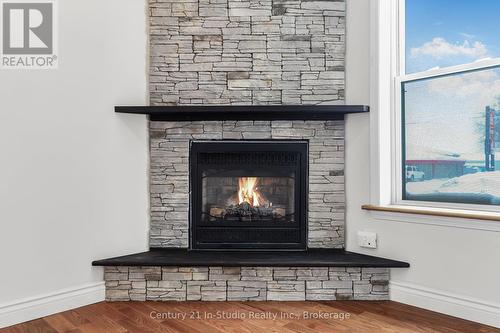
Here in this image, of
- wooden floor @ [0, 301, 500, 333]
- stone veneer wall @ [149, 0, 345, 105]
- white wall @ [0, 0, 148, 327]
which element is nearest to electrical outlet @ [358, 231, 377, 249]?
wooden floor @ [0, 301, 500, 333]

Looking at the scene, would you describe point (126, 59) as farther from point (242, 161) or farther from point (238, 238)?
point (238, 238)

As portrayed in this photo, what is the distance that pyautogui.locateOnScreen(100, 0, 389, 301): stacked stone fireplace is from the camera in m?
2.51

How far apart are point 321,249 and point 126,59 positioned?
1887 millimetres

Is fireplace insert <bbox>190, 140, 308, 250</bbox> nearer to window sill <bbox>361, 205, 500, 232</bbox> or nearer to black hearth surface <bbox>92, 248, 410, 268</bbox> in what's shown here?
black hearth surface <bbox>92, 248, 410, 268</bbox>

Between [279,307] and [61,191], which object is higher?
[61,191]

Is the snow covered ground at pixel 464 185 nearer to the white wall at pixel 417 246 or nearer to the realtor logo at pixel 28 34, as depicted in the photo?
the white wall at pixel 417 246

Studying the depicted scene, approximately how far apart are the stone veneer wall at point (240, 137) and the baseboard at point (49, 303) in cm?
48

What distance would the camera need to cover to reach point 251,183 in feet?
8.53

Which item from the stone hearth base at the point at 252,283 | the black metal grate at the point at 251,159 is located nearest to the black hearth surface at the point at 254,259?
the stone hearth base at the point at 252,283

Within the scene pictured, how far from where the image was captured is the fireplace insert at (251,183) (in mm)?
2523

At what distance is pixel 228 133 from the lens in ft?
8.31

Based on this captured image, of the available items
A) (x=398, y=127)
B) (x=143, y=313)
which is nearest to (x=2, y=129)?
(x=143, y=313)

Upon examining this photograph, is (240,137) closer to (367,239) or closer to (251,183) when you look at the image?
(251,183)

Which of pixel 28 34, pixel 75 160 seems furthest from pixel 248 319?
pixel 28 34
